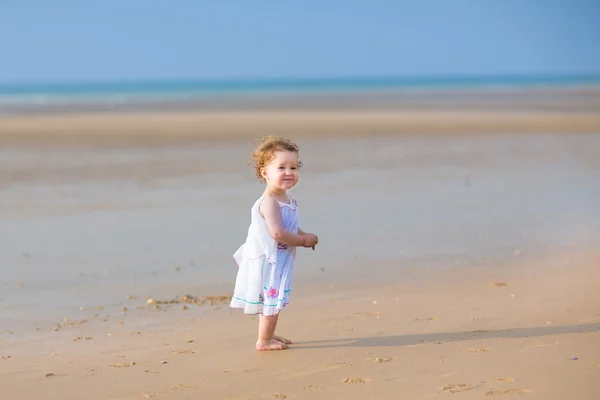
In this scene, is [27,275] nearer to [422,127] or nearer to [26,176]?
[26,176]

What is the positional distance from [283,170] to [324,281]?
2.14 m

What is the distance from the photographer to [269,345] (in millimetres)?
5094

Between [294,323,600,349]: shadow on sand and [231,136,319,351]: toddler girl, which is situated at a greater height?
[231,136,319,351]: toddler girl

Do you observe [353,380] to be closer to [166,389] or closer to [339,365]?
[339,365]

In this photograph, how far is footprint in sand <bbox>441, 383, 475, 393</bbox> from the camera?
4184mm

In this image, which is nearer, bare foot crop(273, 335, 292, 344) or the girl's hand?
the girl's hand

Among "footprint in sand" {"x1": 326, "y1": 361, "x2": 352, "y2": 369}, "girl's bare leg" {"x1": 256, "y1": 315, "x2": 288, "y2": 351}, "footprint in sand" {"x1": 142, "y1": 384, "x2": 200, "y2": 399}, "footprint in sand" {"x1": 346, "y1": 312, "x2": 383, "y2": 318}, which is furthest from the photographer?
"footprint in sand" {"x1": 346, "y1": 312, "x2": 383, "y2": 318}

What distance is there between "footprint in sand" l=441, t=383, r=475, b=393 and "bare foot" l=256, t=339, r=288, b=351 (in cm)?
116

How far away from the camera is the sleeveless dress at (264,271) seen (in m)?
5.11

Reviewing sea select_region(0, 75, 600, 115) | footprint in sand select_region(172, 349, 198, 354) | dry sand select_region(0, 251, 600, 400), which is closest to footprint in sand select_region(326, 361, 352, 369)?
dry sand select_region(0, 251, 600, 400)

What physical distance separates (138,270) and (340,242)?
199 centimetres

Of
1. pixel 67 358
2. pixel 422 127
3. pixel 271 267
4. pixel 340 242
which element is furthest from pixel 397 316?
pixel 422 127

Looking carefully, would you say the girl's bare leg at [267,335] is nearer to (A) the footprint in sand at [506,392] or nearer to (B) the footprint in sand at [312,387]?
(B) the footprint in sand at [312,387]

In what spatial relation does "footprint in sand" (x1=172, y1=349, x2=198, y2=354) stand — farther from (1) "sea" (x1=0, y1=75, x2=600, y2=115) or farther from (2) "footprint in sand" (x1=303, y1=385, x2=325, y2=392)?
(1) "sea" (x1=0, y1=75, x2=600, y2=115)
